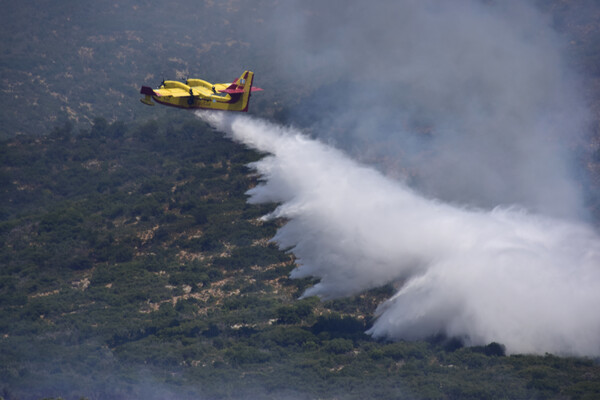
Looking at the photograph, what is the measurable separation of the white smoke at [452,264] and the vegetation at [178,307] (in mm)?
1801

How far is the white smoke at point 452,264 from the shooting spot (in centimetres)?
4872

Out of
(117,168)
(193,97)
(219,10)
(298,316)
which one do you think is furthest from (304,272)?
(219,10)

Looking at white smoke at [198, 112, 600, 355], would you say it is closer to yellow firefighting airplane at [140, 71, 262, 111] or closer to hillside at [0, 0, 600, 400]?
hillside at [0, 0, 600, 400]

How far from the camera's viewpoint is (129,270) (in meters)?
64.2

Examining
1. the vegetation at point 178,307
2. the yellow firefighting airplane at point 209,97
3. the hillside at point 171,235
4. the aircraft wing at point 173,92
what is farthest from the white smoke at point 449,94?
the aircraft wing at point 173,92

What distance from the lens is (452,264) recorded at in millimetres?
51125

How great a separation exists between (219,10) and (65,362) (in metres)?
79.1

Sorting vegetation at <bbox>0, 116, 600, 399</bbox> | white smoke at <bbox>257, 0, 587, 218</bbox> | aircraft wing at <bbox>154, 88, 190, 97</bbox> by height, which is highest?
white smoke at <bbox>257, 0, 587, 218</bbox>

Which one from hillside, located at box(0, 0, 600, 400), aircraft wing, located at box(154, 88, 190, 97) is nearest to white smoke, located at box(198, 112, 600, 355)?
hillside, located at box(0, 0, 600, 400)

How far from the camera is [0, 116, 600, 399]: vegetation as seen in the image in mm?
44781

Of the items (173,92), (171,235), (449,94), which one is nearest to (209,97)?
(173,92)

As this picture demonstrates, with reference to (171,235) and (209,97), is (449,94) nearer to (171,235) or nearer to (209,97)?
(171,235)

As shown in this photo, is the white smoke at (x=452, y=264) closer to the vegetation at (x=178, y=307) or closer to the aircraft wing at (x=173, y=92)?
the vegetation at (x=178, y=307)

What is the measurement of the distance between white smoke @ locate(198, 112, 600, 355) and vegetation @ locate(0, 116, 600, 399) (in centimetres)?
180
